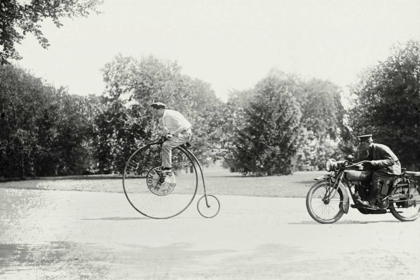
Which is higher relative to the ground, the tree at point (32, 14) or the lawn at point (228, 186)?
the tree at point (32, 14)

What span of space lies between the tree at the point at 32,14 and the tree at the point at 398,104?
17334 mm

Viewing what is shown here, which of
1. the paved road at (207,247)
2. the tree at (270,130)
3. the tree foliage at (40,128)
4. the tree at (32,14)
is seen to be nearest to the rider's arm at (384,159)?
the paved road at (207,247)

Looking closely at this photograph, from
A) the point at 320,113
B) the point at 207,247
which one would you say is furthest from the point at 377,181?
the point at 320,113

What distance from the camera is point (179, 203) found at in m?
12.8

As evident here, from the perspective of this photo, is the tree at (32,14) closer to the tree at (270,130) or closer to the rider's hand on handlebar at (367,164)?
the rider's hand on handlebar at (367,164)

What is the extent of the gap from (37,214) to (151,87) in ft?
72.6

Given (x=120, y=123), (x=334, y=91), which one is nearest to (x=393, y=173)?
(x=120, y=123)

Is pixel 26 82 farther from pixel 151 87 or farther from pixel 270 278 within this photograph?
pixel 270 278

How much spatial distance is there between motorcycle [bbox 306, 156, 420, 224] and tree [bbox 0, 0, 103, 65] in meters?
4.96

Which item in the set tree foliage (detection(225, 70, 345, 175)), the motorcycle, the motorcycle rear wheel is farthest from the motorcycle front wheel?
tree foliage (detection(225, 70, 345, 175))

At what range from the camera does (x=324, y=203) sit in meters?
8.98

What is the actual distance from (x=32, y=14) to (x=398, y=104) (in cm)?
1838

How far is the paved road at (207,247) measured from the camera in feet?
17.6

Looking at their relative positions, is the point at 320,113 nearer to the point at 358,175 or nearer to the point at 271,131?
the point at 271,131
